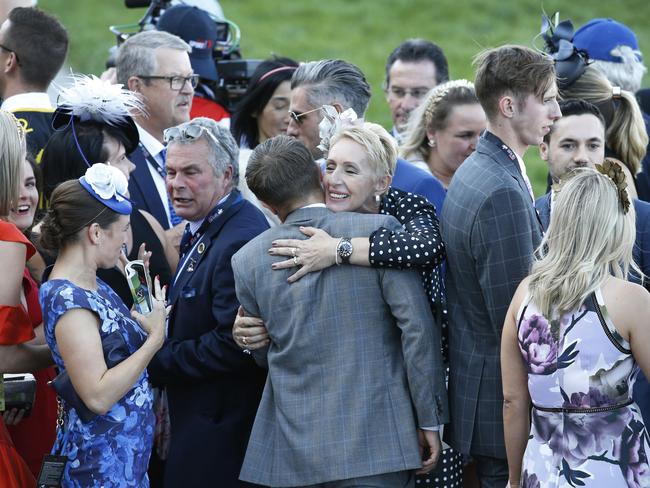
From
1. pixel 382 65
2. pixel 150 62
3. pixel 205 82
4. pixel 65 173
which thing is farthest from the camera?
pixel 382 65

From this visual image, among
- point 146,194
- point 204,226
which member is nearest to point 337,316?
point 204,226

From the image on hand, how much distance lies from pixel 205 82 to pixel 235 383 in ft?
9.46

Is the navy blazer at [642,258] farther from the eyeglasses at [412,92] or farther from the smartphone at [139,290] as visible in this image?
the eyeglasses at [412,92]

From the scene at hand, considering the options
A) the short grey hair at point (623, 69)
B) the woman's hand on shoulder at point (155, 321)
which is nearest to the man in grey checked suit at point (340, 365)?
the woman's hand on shoulder at point (155, 321)

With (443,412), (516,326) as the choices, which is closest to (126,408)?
(443,412)

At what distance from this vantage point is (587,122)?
449 centimetres

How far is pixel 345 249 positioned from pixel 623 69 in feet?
9.47

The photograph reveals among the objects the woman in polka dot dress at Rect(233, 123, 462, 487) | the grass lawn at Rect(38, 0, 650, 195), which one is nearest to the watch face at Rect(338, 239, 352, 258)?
the woman in polka dot dress at Rect(233, 123, 462, 487)

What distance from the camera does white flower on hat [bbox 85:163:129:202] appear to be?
3648 millimetres

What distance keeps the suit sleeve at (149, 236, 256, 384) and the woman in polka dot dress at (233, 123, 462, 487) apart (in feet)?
0.70

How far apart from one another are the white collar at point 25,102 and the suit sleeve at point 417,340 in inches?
94.5

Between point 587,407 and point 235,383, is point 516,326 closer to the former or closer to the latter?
point 587,407

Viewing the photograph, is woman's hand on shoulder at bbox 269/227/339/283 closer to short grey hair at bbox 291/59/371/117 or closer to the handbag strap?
the handbag strap

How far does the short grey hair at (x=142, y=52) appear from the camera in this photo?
17.4ft
